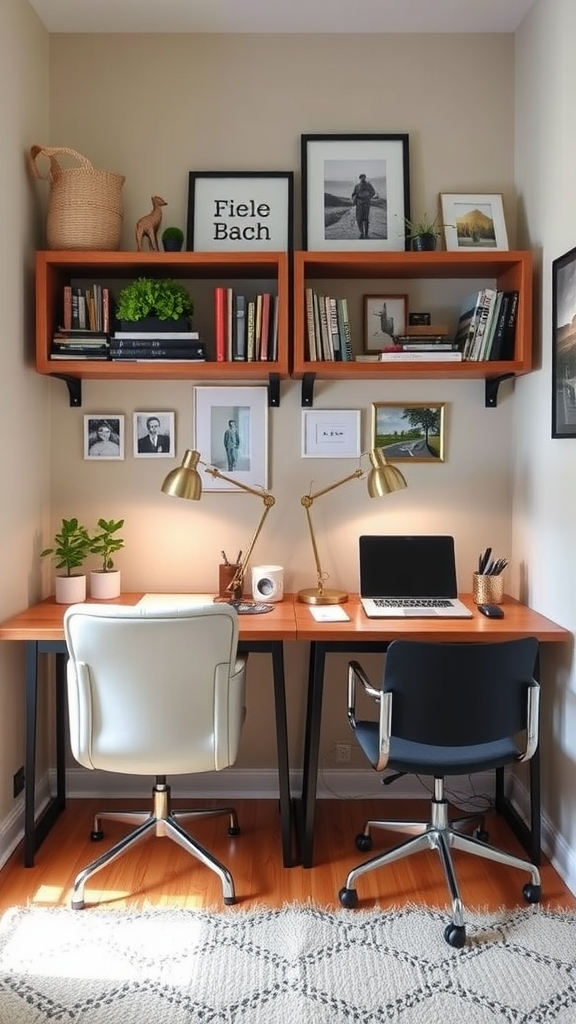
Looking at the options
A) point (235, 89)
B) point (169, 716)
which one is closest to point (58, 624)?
point (169, 716)

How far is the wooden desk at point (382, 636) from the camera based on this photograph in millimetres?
2238

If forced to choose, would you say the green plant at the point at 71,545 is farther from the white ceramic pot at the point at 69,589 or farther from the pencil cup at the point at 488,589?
the pencil cup at the point at 488,589

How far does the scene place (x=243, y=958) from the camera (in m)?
1.92

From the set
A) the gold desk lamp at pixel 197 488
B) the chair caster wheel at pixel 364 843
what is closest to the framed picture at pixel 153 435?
the gold desk lamp at pixel 197 488

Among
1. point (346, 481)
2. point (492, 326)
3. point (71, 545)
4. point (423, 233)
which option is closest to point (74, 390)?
point (71, 545)

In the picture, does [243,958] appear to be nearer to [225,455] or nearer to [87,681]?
[87,681]

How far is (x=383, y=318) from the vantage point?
9.05ft

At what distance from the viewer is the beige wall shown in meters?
2.75

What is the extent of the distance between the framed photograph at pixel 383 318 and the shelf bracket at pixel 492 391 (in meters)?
0.37

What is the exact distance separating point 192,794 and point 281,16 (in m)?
2.84

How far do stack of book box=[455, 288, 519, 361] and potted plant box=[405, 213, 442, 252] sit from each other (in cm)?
24

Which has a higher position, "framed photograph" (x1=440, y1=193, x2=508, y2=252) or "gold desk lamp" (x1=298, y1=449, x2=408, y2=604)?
"framed photograph" (x1=440, y1=193, x2=508, y2=252)

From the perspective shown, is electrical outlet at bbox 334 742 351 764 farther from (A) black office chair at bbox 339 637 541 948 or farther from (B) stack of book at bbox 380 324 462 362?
(B) stack of book at bbox 380 324 462 362

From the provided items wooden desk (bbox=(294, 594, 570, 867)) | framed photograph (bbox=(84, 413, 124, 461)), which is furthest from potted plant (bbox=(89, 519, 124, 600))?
wooden desk (bbox=(294, 594, 570, 867))
